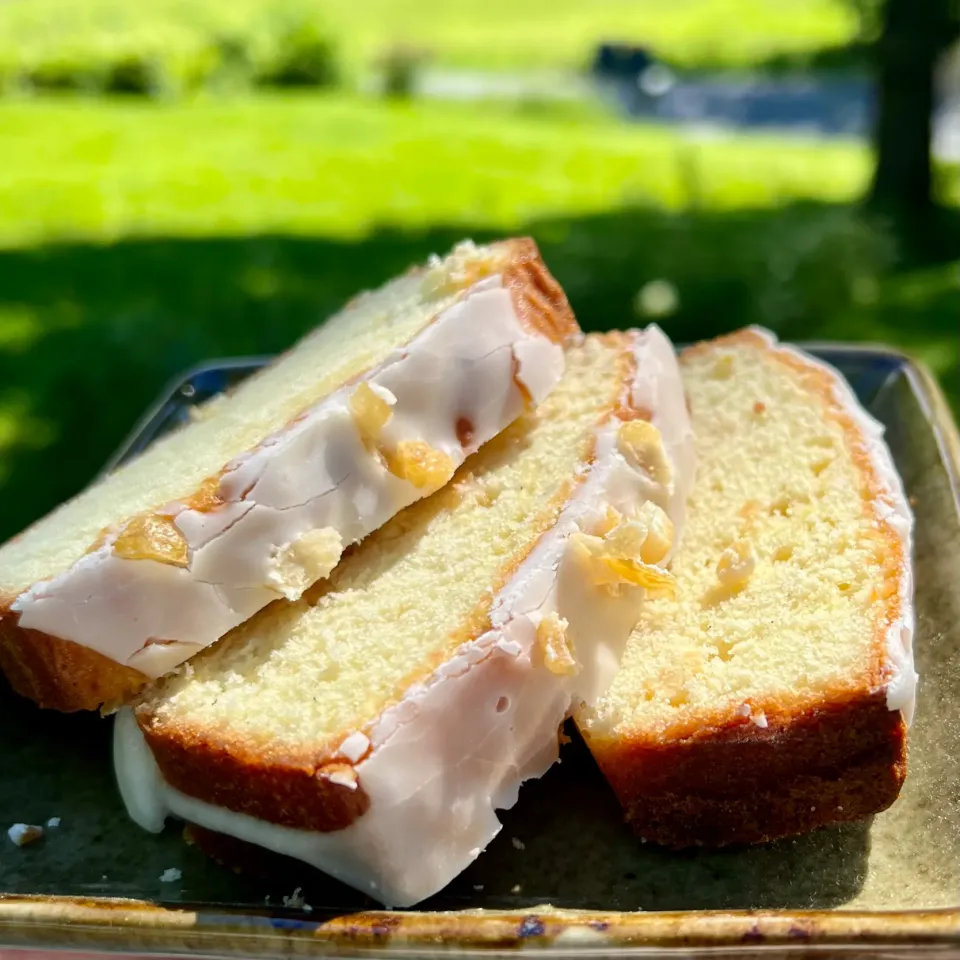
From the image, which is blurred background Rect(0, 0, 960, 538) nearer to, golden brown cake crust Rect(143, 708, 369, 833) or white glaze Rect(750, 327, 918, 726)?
white glaze Rect(750, 327, 918, 726)

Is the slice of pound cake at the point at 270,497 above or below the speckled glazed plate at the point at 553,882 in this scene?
above

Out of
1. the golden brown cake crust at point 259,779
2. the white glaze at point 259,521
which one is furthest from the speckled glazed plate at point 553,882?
the white glaze at point 259,521

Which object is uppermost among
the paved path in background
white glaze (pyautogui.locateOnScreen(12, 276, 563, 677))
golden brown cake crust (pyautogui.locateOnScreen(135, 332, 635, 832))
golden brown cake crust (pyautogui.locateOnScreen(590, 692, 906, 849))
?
white glaze (pyautogui.locateOnScreen(12, 276, 563, 677))

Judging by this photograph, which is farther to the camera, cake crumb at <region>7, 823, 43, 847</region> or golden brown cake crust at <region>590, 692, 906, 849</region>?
cake crumb at <region>7, 823, 43, 847</region>

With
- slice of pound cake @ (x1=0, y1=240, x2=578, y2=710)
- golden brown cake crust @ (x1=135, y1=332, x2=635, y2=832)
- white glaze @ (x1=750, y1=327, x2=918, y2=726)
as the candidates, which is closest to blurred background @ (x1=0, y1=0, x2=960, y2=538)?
Result: slice of pound cake @ (x1=0, y1=240, x2=578, y2=710)

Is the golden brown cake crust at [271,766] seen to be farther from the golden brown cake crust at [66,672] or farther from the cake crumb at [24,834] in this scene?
the cake crumb at [24,834]

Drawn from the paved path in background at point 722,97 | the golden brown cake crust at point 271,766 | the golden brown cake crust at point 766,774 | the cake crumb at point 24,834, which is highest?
the golden brown cake crust at point 271,766

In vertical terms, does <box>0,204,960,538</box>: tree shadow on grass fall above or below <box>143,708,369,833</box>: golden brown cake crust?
below

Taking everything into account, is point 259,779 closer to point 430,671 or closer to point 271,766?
point 271,766
